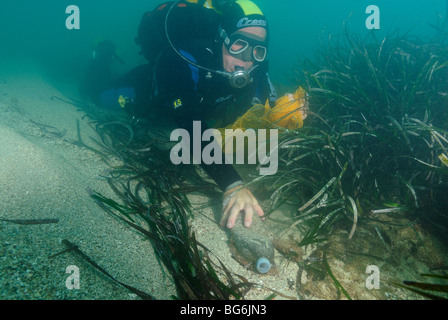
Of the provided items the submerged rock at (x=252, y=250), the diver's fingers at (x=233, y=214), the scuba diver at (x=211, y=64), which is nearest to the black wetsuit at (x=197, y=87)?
the scuba diver at (x=211, y=64)

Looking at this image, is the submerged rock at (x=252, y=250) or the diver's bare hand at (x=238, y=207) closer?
the submerged rock at (x=252, y=250)

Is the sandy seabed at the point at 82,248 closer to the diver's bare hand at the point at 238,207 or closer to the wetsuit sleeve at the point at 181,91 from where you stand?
the diver's bare hand at the point at 238,207

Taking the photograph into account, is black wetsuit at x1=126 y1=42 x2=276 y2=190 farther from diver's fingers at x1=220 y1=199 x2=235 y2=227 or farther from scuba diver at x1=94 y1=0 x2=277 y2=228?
diver's fingers at x1=220 y1=199 x2=235 y2=227

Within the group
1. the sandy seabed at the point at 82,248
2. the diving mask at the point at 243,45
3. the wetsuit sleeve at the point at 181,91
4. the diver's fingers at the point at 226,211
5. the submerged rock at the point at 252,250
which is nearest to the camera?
the sandy seabed at the point at 82,248

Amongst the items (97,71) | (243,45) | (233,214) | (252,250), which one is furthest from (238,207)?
(97,71)

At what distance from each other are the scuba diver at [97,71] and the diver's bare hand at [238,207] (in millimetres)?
7668

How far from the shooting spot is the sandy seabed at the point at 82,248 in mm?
1282

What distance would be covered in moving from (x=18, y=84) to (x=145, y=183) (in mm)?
8831

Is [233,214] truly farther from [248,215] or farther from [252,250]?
[252,250]

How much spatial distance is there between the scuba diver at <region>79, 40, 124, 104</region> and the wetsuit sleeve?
5.51m

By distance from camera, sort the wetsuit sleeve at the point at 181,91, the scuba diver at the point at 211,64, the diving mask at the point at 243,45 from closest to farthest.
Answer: the wetsuit sleeve at the point at 181,91 → the scuba diver at the point at 211,64 → the diving mask at the point at 243,45

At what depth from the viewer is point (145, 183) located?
2.82 m
